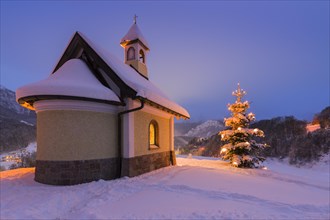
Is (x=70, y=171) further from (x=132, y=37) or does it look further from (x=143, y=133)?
(x=132, y=37)

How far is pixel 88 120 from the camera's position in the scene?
7.53m

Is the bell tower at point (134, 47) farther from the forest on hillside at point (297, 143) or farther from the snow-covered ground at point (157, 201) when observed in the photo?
the forest on hillside at point (297, 143)

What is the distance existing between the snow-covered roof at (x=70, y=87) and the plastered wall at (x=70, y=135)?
29.6 inches

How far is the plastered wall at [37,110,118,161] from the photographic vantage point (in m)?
7.25

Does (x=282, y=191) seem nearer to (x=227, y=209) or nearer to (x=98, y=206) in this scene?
(x=227, y=209)

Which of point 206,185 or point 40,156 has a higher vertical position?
point 40,156

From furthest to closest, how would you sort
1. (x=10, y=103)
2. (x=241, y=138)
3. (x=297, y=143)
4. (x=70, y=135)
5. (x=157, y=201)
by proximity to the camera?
(x=10, y=103), (x=297, y=143), (x=241, y=138), (x=70, y=135), (x=157, y=201)

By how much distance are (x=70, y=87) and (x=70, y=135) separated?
1.61m

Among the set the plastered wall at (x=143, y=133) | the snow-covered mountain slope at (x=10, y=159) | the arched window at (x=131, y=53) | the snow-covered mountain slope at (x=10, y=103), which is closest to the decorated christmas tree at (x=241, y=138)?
the plastered wall at (x=143, y=133)

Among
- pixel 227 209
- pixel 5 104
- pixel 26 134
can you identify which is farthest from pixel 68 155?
pixel 5 104

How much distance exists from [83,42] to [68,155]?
4600mm

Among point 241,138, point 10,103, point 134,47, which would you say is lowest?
point 241,138

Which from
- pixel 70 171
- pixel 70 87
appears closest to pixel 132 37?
pixel 70 87

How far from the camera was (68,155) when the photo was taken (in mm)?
7223
